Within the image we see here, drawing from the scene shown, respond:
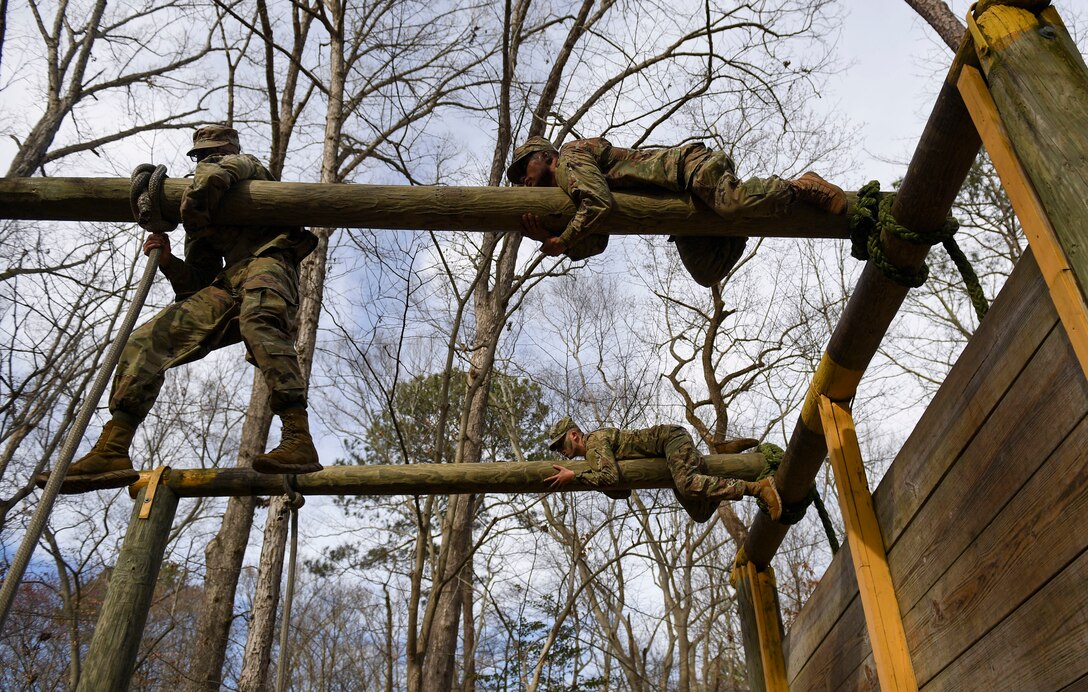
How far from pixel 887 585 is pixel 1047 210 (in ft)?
5.18

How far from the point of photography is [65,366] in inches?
437

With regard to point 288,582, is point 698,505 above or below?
above

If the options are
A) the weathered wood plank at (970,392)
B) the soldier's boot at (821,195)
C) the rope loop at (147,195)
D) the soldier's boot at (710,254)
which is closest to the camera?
the weathered wood plank at (970,392)

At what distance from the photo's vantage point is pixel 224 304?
3.50 metres

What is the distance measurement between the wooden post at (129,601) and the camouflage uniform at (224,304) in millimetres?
998

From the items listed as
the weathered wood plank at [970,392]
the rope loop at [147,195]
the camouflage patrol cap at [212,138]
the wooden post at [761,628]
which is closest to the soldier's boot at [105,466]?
the rope loop at [147,195]

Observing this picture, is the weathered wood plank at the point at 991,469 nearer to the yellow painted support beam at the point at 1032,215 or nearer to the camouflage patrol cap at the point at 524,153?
the yellow painted support beam at the point at 1032,215

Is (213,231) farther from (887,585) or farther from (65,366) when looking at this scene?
(65,366)

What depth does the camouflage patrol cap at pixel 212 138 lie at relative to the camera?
3678mm

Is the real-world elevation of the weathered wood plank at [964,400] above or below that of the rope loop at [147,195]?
below

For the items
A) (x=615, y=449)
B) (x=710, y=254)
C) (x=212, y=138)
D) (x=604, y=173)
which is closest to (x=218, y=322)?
(x=212, y=138)

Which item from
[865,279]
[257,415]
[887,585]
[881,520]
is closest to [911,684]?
[887,585]

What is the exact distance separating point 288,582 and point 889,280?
121 inches

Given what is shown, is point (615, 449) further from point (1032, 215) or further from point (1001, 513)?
point (1032, 215)
